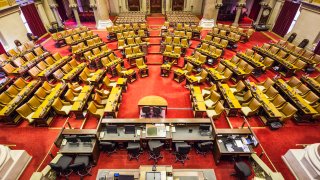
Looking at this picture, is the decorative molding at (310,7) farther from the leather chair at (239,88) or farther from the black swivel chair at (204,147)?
the black swivel chair at (204,147)

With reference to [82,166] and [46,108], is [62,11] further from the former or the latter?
[82,166]

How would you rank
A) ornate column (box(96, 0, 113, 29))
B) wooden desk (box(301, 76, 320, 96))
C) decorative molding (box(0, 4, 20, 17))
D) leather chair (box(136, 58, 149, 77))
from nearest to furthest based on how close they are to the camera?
1. wooden desk (box(301, 76, 320, 96))
2. leather chair (box(136, 58, 149, 77))
3. decorative molding (box(0, 4, 20, 17))
4. ornate column (box(96, 0, 113, 29))

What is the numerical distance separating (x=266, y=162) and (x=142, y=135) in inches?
195

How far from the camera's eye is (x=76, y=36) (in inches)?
625

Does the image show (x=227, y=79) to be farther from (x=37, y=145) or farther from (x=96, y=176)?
(x=37, y=145)

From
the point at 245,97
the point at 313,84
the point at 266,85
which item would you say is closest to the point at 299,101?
the point at 266,85

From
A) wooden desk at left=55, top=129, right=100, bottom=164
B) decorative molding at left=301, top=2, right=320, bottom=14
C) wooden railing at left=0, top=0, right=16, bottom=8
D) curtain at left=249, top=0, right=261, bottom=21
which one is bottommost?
wooden desk at left=55, top=129, right=100, bottom=164

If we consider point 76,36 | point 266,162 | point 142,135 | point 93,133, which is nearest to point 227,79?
point 266,162

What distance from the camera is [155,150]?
708cm

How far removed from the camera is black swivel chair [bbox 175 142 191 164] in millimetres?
7008

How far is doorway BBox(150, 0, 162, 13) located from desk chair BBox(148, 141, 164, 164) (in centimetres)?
2016

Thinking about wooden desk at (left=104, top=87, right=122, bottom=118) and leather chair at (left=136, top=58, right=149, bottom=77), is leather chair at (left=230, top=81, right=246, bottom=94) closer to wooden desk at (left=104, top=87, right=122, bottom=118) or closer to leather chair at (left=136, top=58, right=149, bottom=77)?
leather chair at (left=136, top=58, right=149, bottom=77)

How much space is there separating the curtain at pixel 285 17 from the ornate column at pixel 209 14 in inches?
242

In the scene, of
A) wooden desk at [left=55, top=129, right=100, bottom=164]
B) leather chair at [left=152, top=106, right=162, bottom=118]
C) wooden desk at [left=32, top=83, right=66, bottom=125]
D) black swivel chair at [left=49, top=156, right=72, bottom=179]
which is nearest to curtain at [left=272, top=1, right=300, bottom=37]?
leather chair at [left=152, top=106, right=162, bottom=118]
